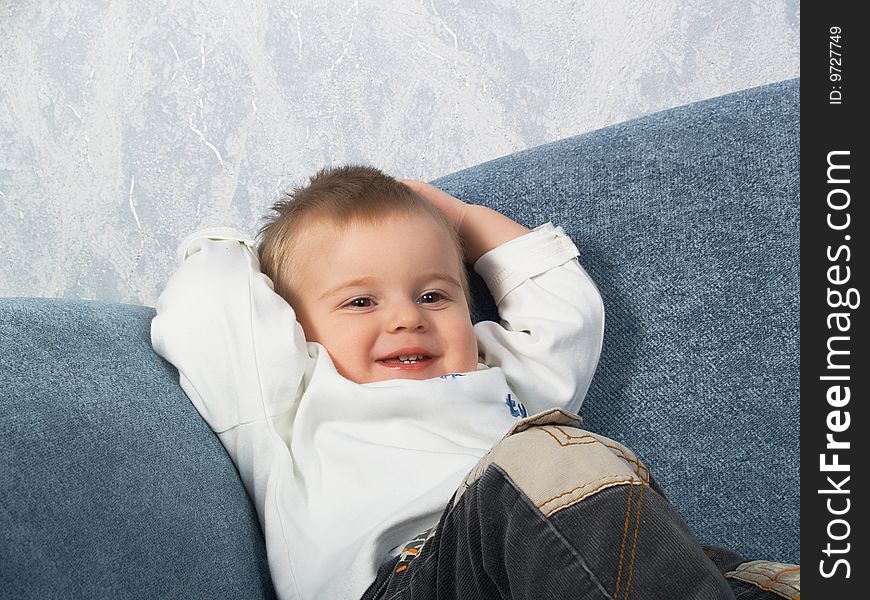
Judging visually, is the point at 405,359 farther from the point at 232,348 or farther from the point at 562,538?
the point at 562,538

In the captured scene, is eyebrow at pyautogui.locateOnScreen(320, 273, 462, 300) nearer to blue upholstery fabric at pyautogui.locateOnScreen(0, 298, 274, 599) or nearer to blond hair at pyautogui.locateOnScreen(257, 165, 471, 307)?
A: blond hair at pyautogui.locateOnScreen(257, 165, 471, 307)

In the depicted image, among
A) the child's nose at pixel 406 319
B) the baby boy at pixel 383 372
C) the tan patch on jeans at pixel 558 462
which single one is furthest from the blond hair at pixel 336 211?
the tan patch on jeans at pixel 558 462

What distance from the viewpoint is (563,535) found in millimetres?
617

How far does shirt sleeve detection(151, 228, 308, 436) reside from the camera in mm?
937

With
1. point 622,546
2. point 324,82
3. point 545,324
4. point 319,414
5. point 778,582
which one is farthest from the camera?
point 324,82

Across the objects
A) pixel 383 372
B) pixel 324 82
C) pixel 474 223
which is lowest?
pixel 383 372

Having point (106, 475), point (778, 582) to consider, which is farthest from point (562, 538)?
point (106, 475)

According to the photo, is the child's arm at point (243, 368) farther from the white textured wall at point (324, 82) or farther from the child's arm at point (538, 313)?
the white textured wall at point (324, 82)

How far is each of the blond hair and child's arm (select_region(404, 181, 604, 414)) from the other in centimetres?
4

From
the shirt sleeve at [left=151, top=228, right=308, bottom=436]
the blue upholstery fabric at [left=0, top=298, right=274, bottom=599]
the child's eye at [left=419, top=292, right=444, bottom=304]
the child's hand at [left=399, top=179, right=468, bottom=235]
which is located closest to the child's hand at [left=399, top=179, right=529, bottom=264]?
the child's hand at [left=399, top=179, right=468, bottom=235]

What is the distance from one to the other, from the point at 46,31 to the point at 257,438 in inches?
42.5

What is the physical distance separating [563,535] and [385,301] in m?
0.43

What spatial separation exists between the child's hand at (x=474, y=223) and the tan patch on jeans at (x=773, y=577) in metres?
0.48
